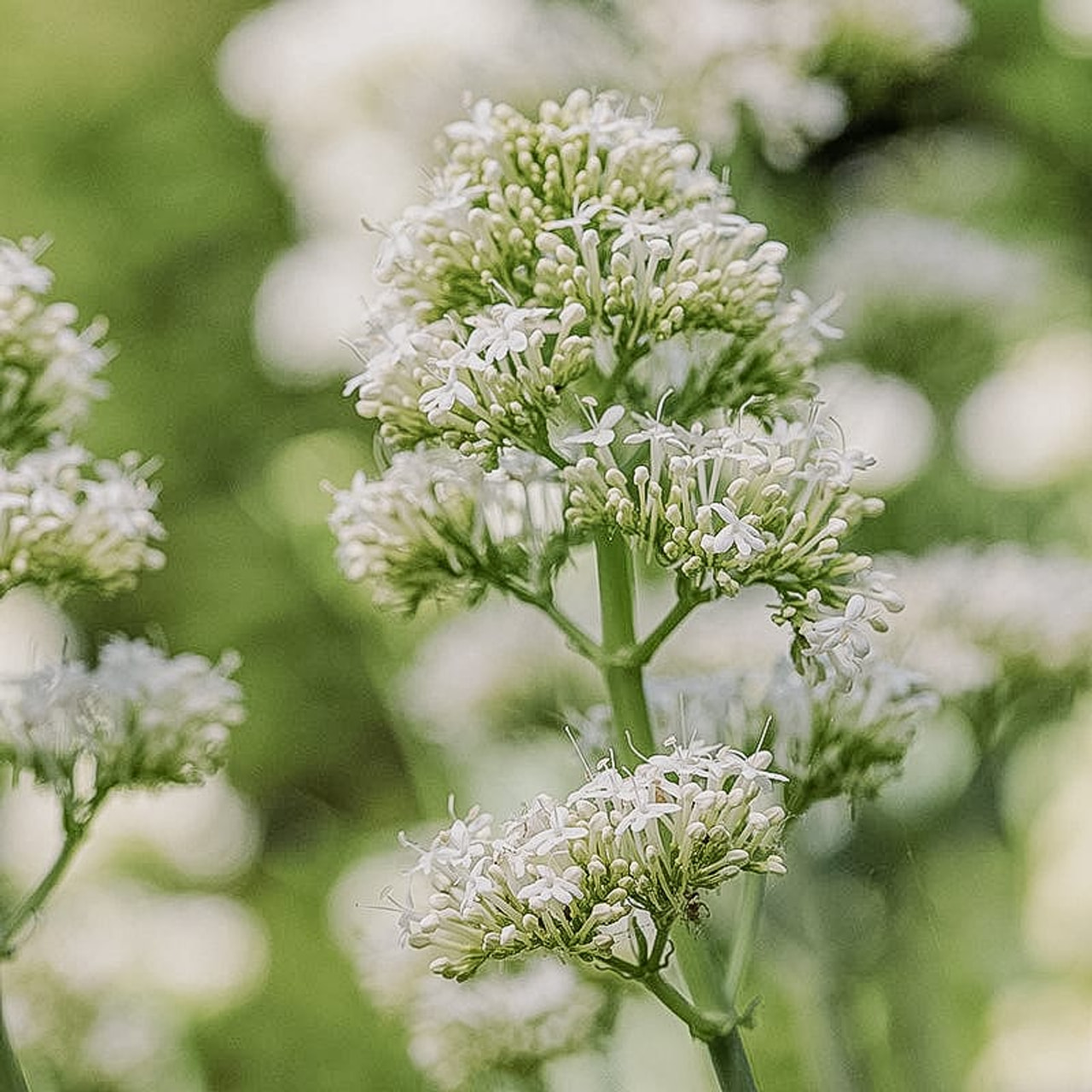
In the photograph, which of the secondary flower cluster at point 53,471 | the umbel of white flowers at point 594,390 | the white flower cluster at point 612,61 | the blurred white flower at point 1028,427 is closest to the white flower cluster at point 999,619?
the white flower cluster at point 612,61

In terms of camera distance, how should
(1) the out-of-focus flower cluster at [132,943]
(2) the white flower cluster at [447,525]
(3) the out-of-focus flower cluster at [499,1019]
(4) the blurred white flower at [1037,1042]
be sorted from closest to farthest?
(2) the white flower cluster at [447,525] → (3) the out-of-focus flower cluster at [499,1019] → (1) the out-of-focus flower cluster at [132,943] → (4) the blurred white flower at [1037,1042]

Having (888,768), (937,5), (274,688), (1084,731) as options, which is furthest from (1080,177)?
(888,768)

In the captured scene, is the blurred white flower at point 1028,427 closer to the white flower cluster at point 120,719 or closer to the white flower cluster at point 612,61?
the white flower cluster at point 612,61

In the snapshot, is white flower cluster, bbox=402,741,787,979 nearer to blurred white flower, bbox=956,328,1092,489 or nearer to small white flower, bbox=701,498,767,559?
small white flower, bbox=701,498,767,559

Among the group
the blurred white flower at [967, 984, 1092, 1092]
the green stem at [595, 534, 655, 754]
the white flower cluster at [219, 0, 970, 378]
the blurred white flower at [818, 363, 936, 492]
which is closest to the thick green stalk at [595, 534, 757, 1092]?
the green stem at [595, 534, 655, 754]

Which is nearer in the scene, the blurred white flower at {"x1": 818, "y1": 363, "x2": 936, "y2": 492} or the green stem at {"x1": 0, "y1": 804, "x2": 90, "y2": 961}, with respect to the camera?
the green stem at {"x1": 0, "y1": 804, "x2": 90, "y2": 961}

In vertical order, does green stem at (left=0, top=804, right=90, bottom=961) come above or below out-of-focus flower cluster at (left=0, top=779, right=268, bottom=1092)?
below

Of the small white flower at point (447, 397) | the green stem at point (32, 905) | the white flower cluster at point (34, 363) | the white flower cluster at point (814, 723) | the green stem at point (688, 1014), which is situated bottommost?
the green stem at point (688, 1014)
